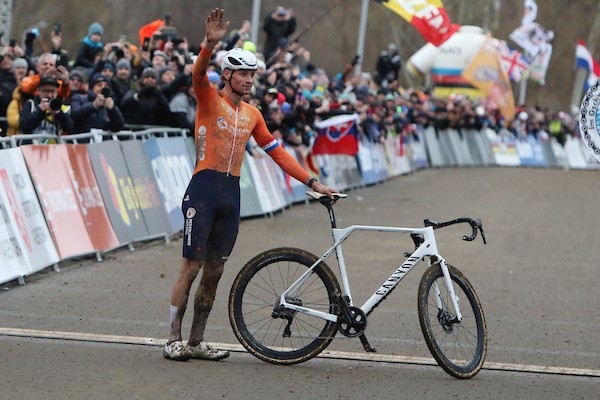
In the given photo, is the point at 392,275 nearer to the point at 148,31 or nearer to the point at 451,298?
the point at 451,298

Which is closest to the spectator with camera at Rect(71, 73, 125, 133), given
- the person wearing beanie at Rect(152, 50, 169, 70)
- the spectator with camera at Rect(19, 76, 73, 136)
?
the spectator with camera at Rect(19, 76, 73, 136)

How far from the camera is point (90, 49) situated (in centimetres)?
1931

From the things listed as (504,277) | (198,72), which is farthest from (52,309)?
(504,277)

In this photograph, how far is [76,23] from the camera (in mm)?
63156

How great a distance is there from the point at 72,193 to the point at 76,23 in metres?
50.6

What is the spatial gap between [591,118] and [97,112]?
22.2 ft

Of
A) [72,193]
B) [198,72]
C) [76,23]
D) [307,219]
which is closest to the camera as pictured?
[198,72]

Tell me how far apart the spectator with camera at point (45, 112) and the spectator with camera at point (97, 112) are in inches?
43.0

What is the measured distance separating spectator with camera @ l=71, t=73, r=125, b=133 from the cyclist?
21.3 ft

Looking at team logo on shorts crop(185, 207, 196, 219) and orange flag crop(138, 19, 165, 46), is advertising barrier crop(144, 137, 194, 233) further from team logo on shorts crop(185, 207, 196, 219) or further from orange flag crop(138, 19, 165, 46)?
team logo on shorts crop(185, 207, 196, 219)

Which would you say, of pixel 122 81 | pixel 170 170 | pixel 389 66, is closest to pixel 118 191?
pixel 170 170

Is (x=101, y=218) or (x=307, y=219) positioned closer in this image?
(x=101, y=218)

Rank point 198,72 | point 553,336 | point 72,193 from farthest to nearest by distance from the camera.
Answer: point 72,193 < point 553,336 < point 198,72

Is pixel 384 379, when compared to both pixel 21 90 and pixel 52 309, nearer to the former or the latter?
pixel 52 309
